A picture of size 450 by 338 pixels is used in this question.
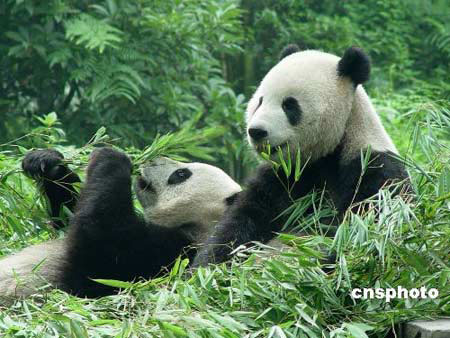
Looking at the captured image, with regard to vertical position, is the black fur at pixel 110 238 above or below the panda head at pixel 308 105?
below

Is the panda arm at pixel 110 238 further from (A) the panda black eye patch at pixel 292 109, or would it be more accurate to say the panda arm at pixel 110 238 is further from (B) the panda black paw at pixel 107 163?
(A) the panda black eye patch at pixel 292 109

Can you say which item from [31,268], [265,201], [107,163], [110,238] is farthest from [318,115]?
[31,268]

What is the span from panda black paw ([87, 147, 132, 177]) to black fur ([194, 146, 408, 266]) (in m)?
0.73

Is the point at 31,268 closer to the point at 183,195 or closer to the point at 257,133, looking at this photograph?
the point at 183,195

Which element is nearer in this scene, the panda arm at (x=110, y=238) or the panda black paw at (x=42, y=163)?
the panda arm at (x=110, y=238)

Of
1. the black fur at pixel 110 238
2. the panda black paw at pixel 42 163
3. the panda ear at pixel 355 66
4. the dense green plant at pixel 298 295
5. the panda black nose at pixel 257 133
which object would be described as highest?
the panda ear at pixel 355 66

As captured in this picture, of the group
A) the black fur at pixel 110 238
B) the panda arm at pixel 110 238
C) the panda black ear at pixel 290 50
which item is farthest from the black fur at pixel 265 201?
the panda black ear at pixel 290 50

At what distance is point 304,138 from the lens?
519 centimetres

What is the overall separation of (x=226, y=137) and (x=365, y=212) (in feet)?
16.9

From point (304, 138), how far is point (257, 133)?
11.4 inches

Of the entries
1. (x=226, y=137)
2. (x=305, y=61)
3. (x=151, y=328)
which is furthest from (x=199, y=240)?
(x=226, y=137)

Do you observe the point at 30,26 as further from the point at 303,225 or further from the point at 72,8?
the point at 303,225

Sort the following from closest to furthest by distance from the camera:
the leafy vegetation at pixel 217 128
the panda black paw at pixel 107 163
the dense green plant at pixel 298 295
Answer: the dense green plant at pixel 298 295 → the leafy vegetation at pixel 217 128 → the panda black paw at pixel 107 163

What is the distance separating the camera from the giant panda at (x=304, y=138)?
5.12 meters
